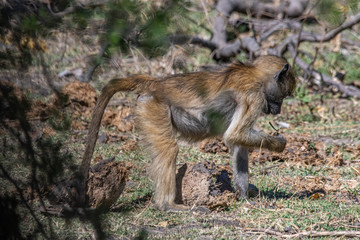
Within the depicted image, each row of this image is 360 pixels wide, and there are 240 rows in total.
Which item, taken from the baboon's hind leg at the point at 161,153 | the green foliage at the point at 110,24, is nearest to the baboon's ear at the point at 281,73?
the baboon's hind leg at the point at 161,153

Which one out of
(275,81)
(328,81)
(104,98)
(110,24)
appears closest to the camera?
(110,24)

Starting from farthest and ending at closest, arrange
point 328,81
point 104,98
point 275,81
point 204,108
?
point 328,81, point 275,81, point 204,108, point 104,98

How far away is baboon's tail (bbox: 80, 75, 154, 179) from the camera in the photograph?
17.8 ft

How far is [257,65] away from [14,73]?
11.8 feet

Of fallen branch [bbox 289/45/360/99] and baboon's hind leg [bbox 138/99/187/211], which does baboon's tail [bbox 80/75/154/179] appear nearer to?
baboon's hind leg [bbox 138/99/187/211]

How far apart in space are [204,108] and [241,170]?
98cm

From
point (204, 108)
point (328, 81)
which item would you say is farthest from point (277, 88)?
point (328, 81)

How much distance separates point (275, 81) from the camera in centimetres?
669

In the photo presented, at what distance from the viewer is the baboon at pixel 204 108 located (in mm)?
6004

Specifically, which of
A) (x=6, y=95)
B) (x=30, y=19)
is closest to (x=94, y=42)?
(x=30, y=19)

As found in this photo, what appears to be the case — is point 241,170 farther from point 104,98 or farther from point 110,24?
point 110,24

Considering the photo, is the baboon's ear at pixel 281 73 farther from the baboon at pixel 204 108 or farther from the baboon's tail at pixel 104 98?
the baboon's tail at pixel 104 98

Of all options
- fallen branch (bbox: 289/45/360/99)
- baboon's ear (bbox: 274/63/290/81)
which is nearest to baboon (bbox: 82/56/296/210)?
baboon's ear (bbox: 274/63/290/81)

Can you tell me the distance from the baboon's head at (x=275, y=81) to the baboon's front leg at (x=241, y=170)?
62cm
